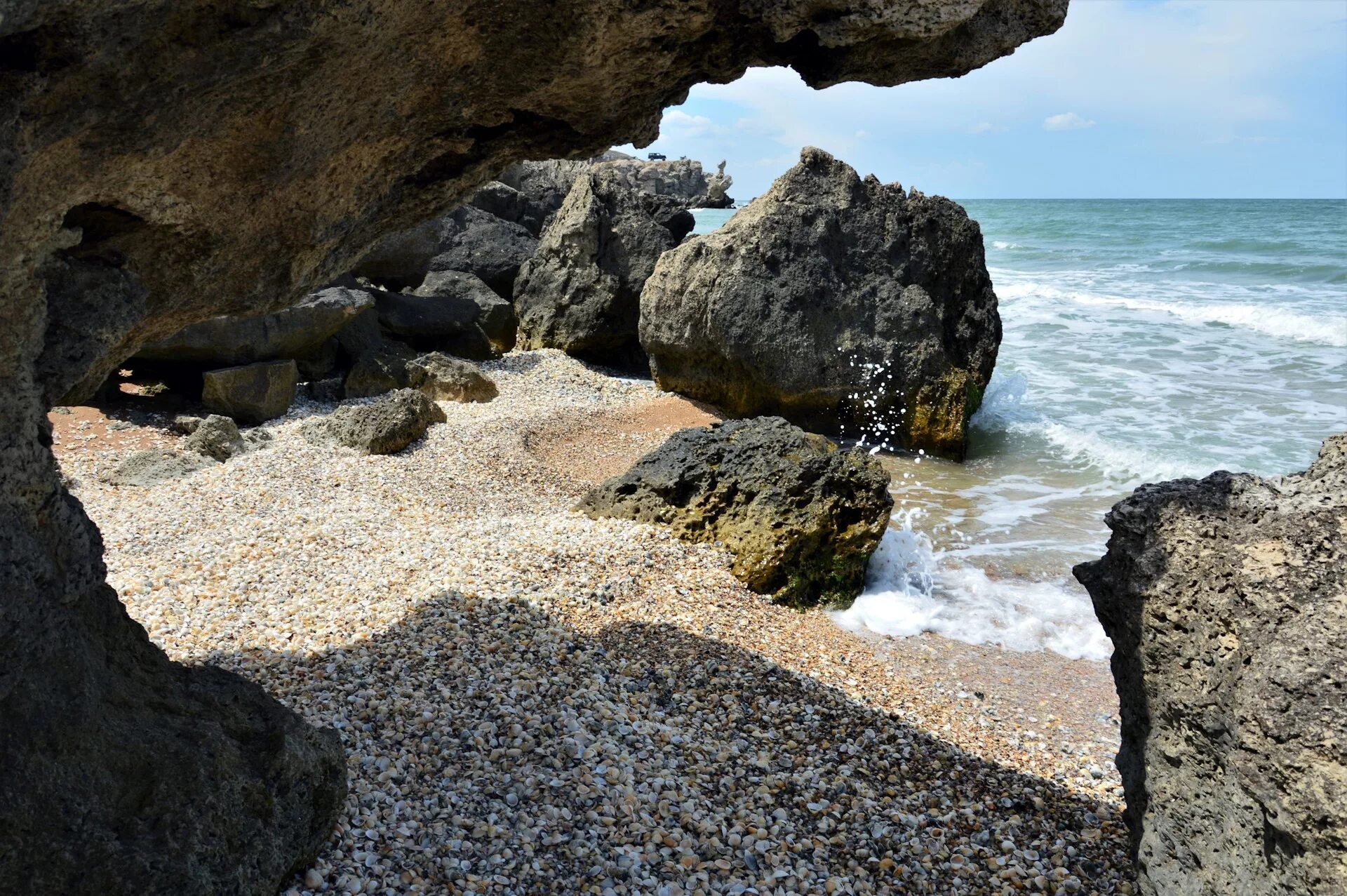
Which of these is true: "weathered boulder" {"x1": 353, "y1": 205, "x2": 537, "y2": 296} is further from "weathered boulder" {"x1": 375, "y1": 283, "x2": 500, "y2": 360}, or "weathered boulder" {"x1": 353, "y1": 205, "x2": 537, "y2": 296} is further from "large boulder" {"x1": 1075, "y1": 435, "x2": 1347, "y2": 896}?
"large boulder" {"x1": 1075, "y1": 435, "x2": 1347, "y2": 896}

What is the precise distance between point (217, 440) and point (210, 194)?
6.23 meters

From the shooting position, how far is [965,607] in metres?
7.41

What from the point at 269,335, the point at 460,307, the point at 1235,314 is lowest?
the point at 269,335

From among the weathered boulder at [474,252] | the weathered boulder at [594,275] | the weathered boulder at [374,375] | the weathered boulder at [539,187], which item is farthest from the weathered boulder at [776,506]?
the weathered boulder at [539,187]

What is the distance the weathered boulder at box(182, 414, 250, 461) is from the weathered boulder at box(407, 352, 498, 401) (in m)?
2.58

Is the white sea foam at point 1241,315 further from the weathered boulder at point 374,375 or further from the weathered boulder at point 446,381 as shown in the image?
the weathered boulder at point 374,375

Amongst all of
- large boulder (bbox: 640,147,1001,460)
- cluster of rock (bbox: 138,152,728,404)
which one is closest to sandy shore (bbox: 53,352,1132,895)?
cluster of rock (bbox: 138,152,728,404)

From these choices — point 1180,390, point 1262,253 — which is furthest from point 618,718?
point 1262,253

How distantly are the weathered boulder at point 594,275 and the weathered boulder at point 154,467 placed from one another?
6.47 meters

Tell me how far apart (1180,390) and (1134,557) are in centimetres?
1325

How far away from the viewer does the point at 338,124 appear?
11.6 feet

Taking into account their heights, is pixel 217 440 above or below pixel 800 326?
below

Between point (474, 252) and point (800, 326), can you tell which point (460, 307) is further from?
point (800, 326)

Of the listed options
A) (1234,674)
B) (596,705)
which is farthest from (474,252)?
(1234,674)
